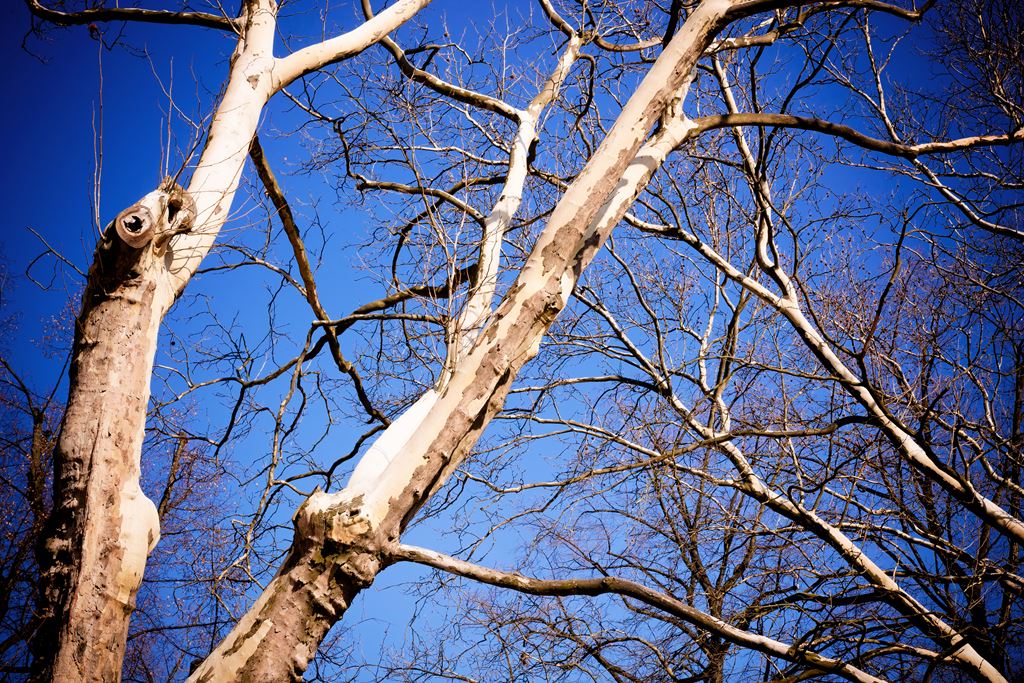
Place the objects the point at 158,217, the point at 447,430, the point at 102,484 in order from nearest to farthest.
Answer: the point at 102,484 → the point at 447,430 → the point at 158,217

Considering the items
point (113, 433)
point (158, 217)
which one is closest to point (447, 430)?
point (113, 433)

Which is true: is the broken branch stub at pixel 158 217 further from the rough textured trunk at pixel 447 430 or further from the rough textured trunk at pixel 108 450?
the rough textured trunk at pixel 447 430

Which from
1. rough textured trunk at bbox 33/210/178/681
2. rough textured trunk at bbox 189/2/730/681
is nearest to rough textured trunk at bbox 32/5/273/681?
rough textured trunk at bbox 33/210/178/681

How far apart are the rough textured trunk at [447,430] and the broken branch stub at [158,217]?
1118 millimetres

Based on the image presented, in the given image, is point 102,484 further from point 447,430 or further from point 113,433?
point 447,430

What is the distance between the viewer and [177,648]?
477 cm

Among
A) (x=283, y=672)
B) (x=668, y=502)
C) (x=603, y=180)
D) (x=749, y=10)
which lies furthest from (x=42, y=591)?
(x=668, y=502)

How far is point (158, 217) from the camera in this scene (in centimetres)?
240

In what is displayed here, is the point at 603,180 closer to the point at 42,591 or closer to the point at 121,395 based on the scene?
the point at 121,395

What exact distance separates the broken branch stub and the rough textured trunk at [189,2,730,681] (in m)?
1.12

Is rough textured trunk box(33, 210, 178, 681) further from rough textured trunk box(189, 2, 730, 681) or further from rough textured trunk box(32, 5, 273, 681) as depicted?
rough textured trunk box(189, 2, 730, 681)

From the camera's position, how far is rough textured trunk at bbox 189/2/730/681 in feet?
6.70

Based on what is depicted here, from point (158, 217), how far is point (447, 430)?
131 centimetres

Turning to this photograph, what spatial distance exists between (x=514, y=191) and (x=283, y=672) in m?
2.66
